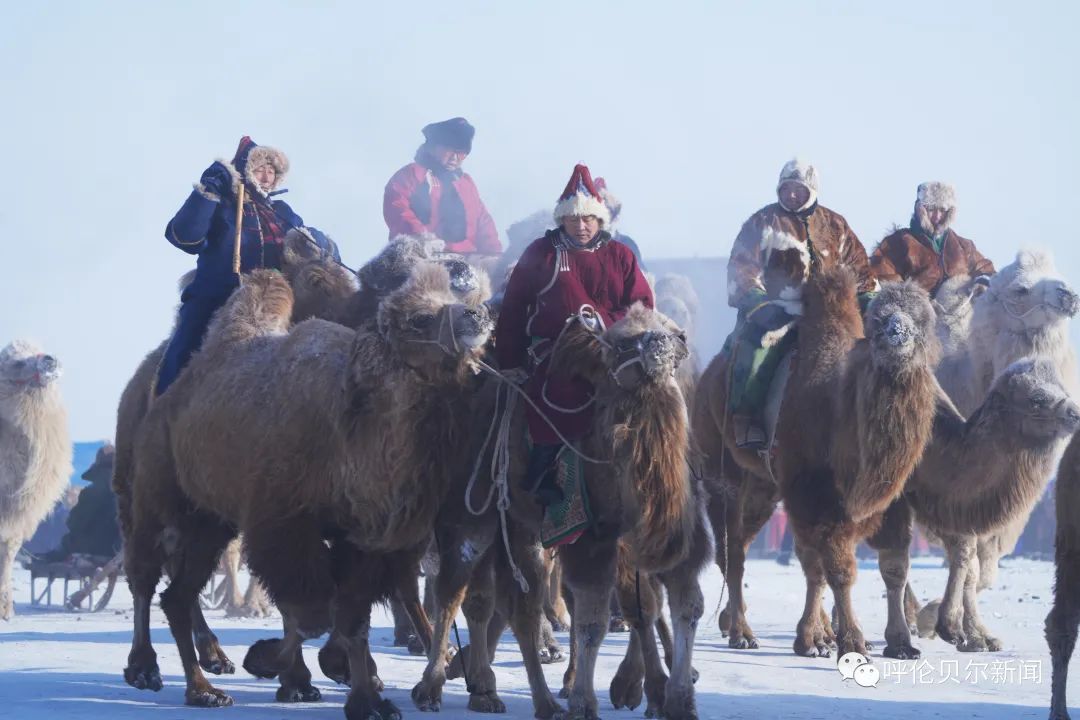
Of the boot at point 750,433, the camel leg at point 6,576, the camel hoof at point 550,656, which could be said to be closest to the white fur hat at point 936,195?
the boot at point 750,433

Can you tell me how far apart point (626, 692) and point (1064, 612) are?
2.14 metres

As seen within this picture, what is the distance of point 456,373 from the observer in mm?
7156

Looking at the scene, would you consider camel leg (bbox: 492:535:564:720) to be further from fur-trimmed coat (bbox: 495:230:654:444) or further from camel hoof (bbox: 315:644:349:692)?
camel hoof (bbox: 315:644:349:692)

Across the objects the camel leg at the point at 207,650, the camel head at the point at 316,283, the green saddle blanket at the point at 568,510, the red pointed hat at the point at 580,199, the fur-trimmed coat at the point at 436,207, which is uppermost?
the fur-trimmed coat at the point at 436,207

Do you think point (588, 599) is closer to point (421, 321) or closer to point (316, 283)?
point (421, 321)

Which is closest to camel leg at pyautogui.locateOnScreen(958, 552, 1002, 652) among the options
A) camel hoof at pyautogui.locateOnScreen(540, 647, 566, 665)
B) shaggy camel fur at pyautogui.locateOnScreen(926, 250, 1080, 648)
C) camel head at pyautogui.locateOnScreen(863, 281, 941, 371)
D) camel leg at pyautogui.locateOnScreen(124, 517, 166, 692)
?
shaggy camel fur at pyautogui.locateOnScreen(926, 250, 1080, 648)

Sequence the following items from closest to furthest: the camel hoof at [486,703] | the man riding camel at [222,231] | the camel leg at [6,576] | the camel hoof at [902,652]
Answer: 1. the camel hoof at [486,703]
2. the man riding camel at [222,231]
3. the camel hoof at [902,652]
4. the camel leg at [6,576]

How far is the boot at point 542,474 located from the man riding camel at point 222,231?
95.4 inches

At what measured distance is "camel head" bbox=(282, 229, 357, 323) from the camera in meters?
9.20

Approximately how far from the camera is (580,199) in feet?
25.8

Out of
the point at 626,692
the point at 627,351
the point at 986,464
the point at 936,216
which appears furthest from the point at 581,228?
the point at 936,216

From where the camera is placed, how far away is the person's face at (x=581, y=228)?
7875 millimetres

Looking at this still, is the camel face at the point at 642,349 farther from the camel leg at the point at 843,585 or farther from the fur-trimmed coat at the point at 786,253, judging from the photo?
the fur-trimmed coat at the point at 786,253

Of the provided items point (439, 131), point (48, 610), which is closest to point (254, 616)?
point (48, 610)
